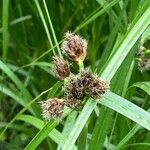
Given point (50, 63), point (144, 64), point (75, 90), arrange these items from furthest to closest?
1. point (50, 63)
2. point (144, 64)
3. point (75, 90)

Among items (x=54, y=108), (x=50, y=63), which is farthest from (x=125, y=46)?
(x=50, y=63)

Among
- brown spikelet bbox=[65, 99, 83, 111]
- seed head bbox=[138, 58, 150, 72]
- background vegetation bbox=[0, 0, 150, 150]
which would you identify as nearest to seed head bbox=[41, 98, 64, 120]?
A: brown spikelet bbox=[65, 99, 83, 111]

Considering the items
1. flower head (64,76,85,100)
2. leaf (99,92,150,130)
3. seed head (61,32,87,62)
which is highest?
seed head (61,32,87,62)

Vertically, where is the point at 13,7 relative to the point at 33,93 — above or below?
above

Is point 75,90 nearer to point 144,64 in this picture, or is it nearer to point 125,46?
point 125,46

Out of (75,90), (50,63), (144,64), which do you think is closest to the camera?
(75,90)

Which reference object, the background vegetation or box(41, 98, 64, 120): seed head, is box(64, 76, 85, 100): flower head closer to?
box(41, 98, 64, 120): seed head

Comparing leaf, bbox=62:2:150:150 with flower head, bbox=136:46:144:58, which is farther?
flower head, bbox=136:46:144:58

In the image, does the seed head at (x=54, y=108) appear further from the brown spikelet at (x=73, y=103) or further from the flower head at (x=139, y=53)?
the flower head at (x=139, y=53)

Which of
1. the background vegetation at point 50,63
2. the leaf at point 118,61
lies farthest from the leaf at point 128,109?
the background vegetation at point 50,63

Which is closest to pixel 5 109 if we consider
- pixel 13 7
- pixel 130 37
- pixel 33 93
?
pixel 33 93

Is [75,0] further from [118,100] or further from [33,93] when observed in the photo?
[118,100]
